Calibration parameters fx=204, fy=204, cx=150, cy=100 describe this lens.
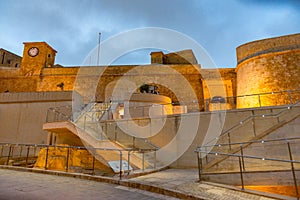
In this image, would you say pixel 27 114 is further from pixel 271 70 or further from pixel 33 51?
pixel 271 70

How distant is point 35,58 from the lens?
21562 millimetres

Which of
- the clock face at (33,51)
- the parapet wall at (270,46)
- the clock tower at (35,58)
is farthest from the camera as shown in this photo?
the clock face at (33,51)

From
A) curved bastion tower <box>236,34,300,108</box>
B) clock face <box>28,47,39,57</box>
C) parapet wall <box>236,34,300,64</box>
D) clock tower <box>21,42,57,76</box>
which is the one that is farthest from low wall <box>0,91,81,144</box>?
parapet wall <box>236,34,300,64</box>

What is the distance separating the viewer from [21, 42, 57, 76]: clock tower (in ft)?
69.4

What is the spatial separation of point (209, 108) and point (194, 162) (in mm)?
7673

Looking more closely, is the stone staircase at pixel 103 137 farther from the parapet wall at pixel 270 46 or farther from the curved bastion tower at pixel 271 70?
the parapet wall at pixel 270 46

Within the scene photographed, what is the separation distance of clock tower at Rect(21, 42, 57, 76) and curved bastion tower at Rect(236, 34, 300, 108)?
1936 cm

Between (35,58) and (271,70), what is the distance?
71.9 ft

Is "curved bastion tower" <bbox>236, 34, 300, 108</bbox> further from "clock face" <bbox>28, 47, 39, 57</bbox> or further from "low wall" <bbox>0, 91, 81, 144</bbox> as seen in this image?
"clock face" <bbox>28, 47, 39, 57</bbox>

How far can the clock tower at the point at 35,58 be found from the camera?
21.1m

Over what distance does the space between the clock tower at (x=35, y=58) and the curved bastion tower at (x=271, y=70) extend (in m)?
19.4

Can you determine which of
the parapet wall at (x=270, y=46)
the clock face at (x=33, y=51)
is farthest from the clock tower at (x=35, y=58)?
the parapet wall at (x=270, y=46)

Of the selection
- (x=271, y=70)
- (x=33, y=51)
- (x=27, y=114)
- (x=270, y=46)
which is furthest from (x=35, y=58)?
(x=271, y=70)

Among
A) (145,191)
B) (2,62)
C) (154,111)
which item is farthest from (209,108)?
(2,62)
